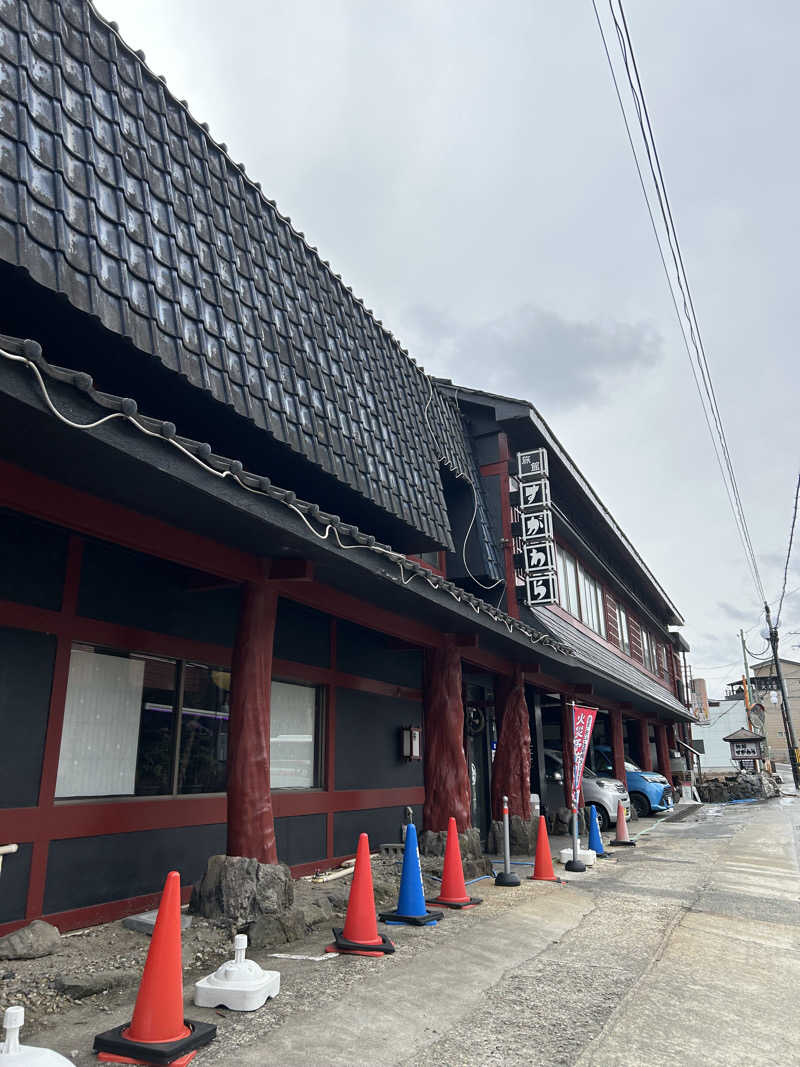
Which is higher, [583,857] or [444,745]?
[444,745]

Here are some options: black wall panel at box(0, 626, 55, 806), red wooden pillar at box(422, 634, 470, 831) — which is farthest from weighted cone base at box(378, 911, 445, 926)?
black wall panel at box(0, 626, 55, 806)

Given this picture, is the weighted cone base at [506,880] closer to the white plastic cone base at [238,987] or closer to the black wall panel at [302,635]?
the black wall panel at [302,635]

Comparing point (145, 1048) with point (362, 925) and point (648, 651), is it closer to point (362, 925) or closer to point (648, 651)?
point (362, 925)

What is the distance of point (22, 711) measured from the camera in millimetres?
5262

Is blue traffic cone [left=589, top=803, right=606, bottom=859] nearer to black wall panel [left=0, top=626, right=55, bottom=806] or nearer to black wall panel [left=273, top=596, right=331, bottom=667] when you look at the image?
black wall panel [left=273, top=596, right=331, bottom=667]

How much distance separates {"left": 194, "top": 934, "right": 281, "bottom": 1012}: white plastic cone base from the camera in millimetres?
4145

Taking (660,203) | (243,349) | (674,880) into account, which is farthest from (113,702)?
(660,203)

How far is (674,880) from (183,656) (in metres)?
7.34

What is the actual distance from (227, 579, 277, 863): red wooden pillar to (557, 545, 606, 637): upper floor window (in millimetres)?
11803

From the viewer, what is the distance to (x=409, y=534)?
365 inches

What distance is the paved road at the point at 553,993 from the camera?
374 cm

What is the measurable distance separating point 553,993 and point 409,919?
6.31 ft

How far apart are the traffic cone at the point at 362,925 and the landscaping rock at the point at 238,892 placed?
22.4 inches

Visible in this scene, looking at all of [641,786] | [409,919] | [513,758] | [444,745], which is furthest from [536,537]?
[641,786]
